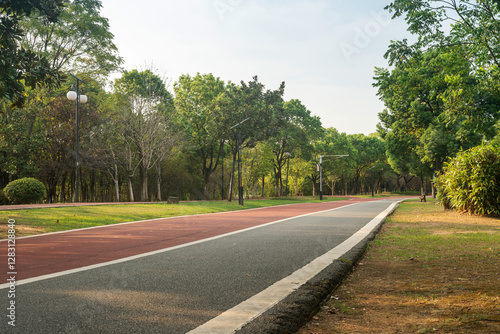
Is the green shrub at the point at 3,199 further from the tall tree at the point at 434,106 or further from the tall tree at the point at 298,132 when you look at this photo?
the tall tree at the point at 298,132

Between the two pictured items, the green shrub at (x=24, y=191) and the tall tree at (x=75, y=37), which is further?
the tall tree at (x=75, y=37)

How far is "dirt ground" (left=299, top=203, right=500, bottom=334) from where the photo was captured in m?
3.13

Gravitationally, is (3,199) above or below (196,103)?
below

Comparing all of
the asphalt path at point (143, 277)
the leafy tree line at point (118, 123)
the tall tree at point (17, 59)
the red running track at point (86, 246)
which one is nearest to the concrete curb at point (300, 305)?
the asphalt path at point (143, 277)

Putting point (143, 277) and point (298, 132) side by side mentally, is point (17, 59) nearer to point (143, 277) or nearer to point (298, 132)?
point (143, 277)

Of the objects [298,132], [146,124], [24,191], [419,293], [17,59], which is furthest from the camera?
[298,132]

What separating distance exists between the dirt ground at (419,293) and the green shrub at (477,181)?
6.85 metres

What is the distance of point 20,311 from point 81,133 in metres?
31.5

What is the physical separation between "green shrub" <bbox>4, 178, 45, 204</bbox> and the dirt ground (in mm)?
21098

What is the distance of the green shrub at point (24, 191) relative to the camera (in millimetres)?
21391

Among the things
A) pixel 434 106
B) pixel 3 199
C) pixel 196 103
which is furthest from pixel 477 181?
pixel 196 103

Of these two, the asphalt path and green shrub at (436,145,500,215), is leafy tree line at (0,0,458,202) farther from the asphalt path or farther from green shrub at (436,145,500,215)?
the asphalt path

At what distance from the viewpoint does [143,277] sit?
4762mm

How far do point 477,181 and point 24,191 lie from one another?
22969 millimetres
